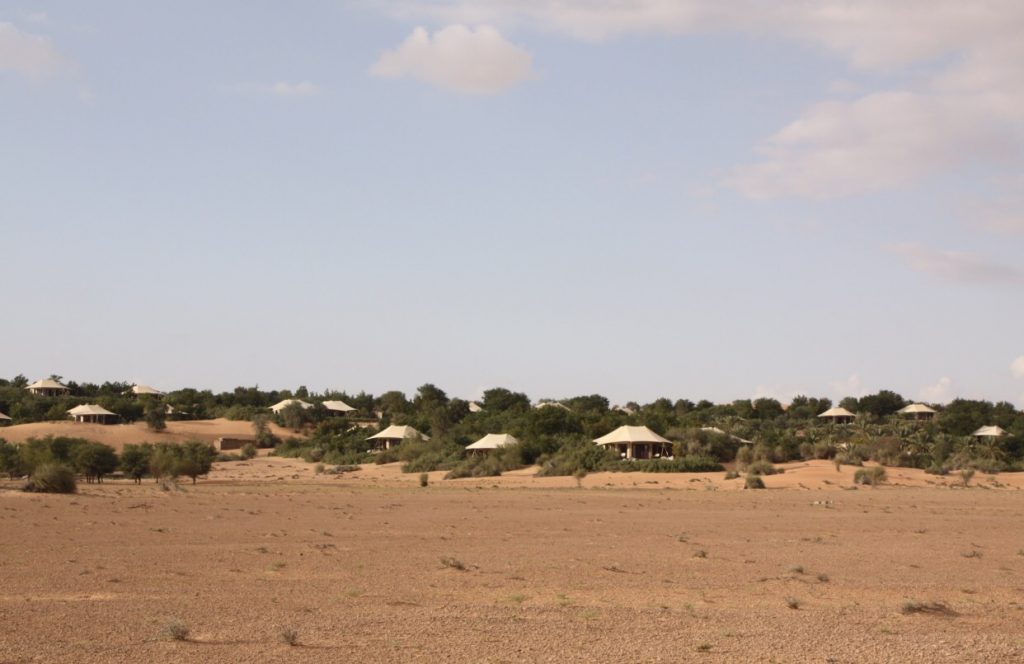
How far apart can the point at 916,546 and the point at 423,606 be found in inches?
587

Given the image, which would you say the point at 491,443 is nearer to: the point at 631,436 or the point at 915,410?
the point at 631,436

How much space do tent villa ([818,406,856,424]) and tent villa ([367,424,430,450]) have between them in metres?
46.0

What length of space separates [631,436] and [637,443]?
1.29 meters

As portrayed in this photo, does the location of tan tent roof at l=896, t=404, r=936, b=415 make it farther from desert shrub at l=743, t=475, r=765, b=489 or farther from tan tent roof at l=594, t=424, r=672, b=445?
desert shrub at l=743, t=475, r=765, b=489

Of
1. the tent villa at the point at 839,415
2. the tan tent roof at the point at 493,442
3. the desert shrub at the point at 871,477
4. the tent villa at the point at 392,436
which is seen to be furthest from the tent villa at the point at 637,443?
the tent villa at the point at 839,415

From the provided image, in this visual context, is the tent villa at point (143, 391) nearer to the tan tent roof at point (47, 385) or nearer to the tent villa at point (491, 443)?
the tan tent roof at point (47, 385)

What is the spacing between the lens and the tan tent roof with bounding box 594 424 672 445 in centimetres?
7294

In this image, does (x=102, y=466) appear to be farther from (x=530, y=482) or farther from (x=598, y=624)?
(x=598, y=624)

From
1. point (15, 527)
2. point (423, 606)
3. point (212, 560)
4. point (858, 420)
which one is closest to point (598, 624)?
point (423, 606)

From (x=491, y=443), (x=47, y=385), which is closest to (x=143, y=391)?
(x=47, y=385)

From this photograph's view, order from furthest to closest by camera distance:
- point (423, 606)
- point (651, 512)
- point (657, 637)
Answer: point (651, 512) < point (423, 606) < point (657, 637)

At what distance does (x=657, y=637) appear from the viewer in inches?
587

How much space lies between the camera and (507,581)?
20.5 m

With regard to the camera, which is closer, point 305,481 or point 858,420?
point 305,481
